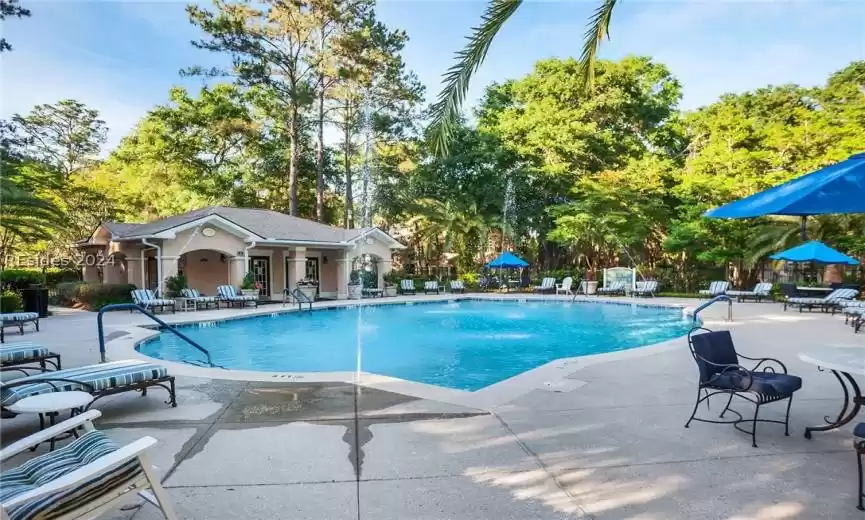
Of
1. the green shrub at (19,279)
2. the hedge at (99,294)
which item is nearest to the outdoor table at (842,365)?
the hedge at (99,294)

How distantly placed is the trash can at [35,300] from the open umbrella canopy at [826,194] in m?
18.5

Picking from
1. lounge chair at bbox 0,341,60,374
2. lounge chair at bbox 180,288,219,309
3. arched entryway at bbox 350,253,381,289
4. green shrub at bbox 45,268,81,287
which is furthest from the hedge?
lounge chair at bbox 0,341,60,374

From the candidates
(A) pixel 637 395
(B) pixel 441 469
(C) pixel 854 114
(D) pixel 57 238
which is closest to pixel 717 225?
(C) pixel 854 114

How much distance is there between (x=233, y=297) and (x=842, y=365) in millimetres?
18608

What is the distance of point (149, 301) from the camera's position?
654 inches

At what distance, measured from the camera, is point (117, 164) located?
3391 cm

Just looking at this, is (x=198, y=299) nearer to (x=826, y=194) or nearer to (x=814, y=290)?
(x=826, y=194)

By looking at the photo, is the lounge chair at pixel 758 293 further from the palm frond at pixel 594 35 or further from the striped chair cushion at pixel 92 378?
the striped chair cushion at pixel 92 378

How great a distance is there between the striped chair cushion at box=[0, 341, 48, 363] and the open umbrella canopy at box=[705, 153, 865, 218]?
9.05 metres

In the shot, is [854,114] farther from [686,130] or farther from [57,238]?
[57,238]

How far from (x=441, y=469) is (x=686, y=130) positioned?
29.0m

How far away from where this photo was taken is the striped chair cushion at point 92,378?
4574 millimetres

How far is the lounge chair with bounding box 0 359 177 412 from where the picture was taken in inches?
182

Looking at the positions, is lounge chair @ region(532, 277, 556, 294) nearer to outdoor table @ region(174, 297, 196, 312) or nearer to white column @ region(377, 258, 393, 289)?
white column @ region(377, 258, 393, 289)
